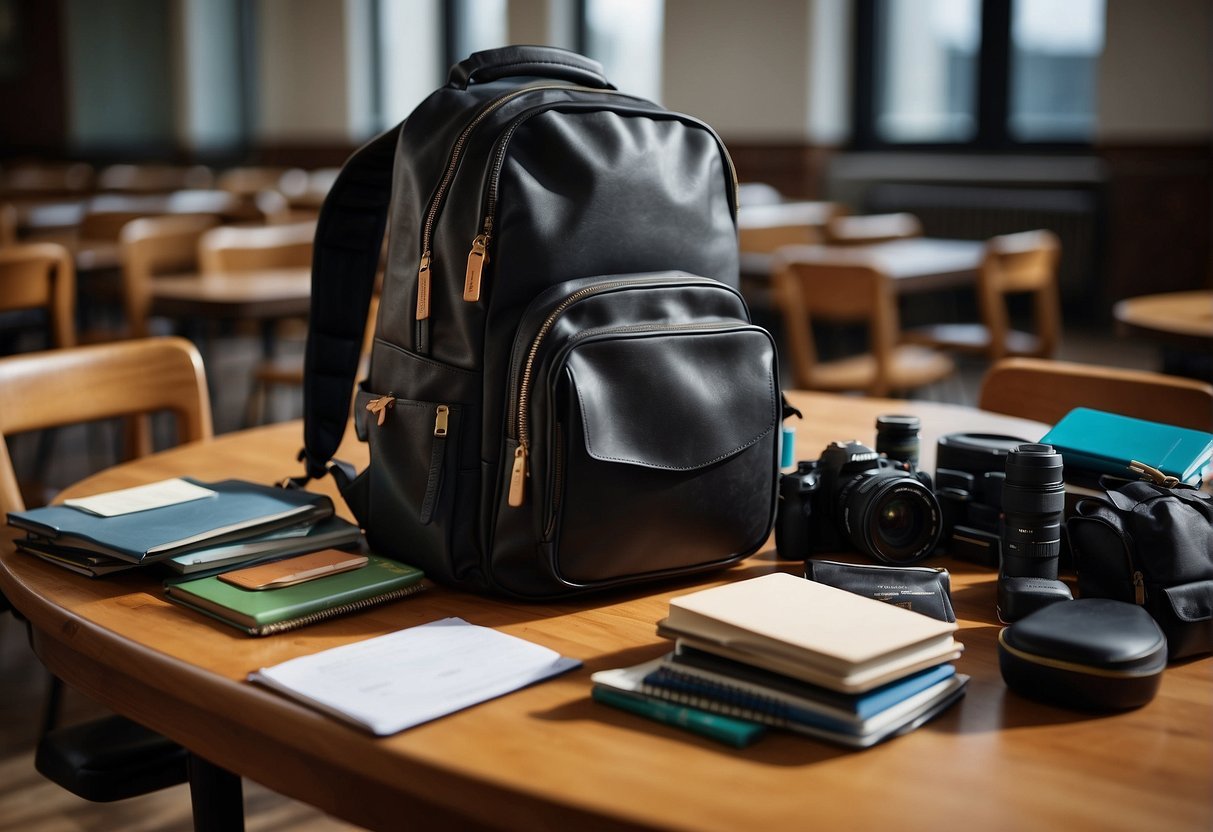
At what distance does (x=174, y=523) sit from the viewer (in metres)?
1.05

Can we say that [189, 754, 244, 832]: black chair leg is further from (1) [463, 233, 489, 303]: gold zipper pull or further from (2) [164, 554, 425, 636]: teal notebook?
(1) [463, 233, 489, 303]: gold zipper pull

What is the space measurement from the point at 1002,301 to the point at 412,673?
3.61m

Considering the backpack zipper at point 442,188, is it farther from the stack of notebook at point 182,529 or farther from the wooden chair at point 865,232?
the wooden chair at point 865,232

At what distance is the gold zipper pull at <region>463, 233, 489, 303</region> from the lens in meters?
0.94

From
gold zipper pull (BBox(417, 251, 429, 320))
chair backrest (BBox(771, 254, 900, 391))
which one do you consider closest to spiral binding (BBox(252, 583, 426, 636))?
gold zipper pull (BBox(417, 251, 429, 320))

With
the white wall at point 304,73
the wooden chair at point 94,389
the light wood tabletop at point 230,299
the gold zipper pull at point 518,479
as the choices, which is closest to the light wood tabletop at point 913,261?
the light wood tabletop at point 230,299

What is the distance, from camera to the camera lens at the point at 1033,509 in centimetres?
91

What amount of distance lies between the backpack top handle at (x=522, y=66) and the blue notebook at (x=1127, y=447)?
51cm

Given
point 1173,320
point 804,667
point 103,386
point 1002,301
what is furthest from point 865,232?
point 804,667

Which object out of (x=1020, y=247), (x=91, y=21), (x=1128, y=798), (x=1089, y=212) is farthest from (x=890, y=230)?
(x=91, y=21)

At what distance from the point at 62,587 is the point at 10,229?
13.4 ft

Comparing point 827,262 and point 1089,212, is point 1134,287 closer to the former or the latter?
point 1089,212

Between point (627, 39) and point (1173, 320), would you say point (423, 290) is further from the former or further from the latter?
point (627, 39)

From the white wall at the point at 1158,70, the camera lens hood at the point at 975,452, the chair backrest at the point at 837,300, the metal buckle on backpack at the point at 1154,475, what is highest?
the white wall at the point at 1158,70
